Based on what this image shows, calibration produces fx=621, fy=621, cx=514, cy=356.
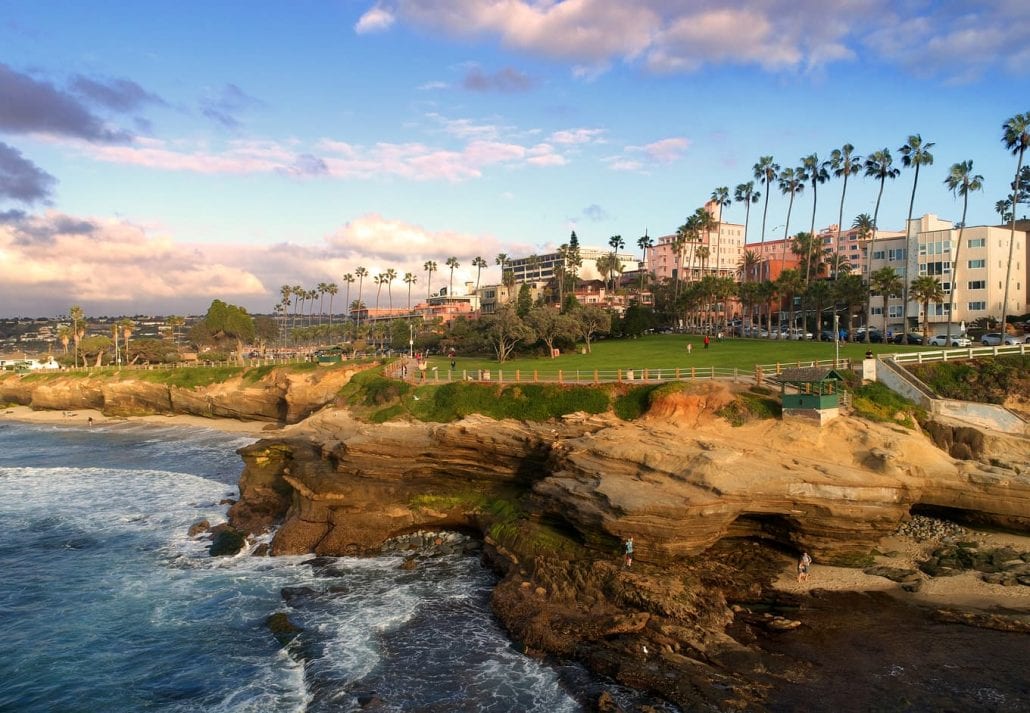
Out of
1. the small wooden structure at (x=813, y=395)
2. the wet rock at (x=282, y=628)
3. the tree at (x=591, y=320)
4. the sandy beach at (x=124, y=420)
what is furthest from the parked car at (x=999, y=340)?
the sandy beach at (x=124, y=420)

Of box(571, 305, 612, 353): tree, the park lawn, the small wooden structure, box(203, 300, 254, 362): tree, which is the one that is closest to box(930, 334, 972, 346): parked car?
the park lawn

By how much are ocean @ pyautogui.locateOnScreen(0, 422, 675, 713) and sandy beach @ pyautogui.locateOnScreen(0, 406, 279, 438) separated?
2522 cm

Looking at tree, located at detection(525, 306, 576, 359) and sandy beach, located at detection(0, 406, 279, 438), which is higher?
tree, located at detection(525, 306, 576, 359)

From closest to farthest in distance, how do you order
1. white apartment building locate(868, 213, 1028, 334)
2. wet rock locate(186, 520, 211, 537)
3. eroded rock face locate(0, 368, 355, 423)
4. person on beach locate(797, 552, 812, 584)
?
person on beach locate(797, 552, 812, 584)
wet rock locate(186, 520, 211, 537)
eroded rock face locate(0, 368, 355, 423)
white apartment building locate(868, 213, 1028, 334)

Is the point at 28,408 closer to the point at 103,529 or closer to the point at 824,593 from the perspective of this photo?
the point at 103,529

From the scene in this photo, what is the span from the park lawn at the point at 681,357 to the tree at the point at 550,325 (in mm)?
2167

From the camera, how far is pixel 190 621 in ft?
71.0

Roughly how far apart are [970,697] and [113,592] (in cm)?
2850

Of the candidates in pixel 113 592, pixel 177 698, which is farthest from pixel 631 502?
pixel 113 592

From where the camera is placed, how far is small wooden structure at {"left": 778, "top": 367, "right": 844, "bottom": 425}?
27.8 metres

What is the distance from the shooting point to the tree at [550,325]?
6537 centimetres

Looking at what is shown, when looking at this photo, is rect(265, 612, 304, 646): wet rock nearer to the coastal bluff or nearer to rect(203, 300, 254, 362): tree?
the coastal bluff

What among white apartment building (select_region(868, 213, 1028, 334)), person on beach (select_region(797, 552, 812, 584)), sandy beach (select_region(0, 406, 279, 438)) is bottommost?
sandy beach (select_region(0, 406, 279, 438))

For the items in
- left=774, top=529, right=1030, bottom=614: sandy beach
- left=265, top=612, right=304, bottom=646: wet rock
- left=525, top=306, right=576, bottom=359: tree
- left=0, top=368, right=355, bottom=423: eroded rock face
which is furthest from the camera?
left=525, top=306, right=576, bottom=359: tree
